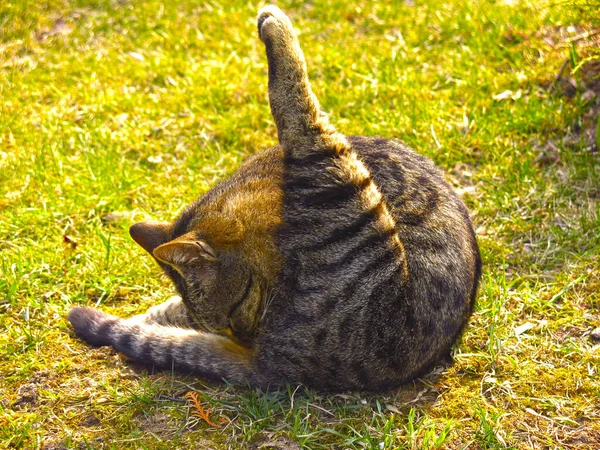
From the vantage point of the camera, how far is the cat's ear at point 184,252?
3.24 m

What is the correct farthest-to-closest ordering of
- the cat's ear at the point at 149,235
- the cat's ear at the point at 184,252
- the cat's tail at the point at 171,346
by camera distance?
the cat's ear at the point at 149,235, the cat's tail at the point at 171,346, the cat's ear at the point at 184,252

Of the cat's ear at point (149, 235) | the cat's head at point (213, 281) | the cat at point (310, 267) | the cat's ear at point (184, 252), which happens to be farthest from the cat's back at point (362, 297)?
the cat's ear at point (149, 235)

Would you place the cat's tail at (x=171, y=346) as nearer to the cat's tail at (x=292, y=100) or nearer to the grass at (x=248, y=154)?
the grass at (x=248, y=154)

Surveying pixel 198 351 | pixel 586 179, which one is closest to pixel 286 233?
pixel 198 351

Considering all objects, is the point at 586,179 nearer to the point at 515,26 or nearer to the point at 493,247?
the point at 493,247

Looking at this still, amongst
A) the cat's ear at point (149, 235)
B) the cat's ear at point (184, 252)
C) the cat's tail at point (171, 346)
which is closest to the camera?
the cat's ear at point (184, 252)

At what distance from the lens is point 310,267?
333 centimetres

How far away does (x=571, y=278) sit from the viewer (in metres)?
4.00

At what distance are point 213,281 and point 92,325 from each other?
78 cm

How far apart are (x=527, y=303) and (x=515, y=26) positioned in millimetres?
3057

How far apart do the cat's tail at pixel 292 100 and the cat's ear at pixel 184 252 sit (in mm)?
636

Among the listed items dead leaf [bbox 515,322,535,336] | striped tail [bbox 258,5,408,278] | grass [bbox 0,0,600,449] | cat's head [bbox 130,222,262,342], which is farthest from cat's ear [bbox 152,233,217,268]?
dead leaf [bbox 515,322,535,336]

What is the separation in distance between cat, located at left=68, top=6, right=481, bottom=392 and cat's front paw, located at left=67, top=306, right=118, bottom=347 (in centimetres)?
2

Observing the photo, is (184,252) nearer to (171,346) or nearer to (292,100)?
(171,346)
